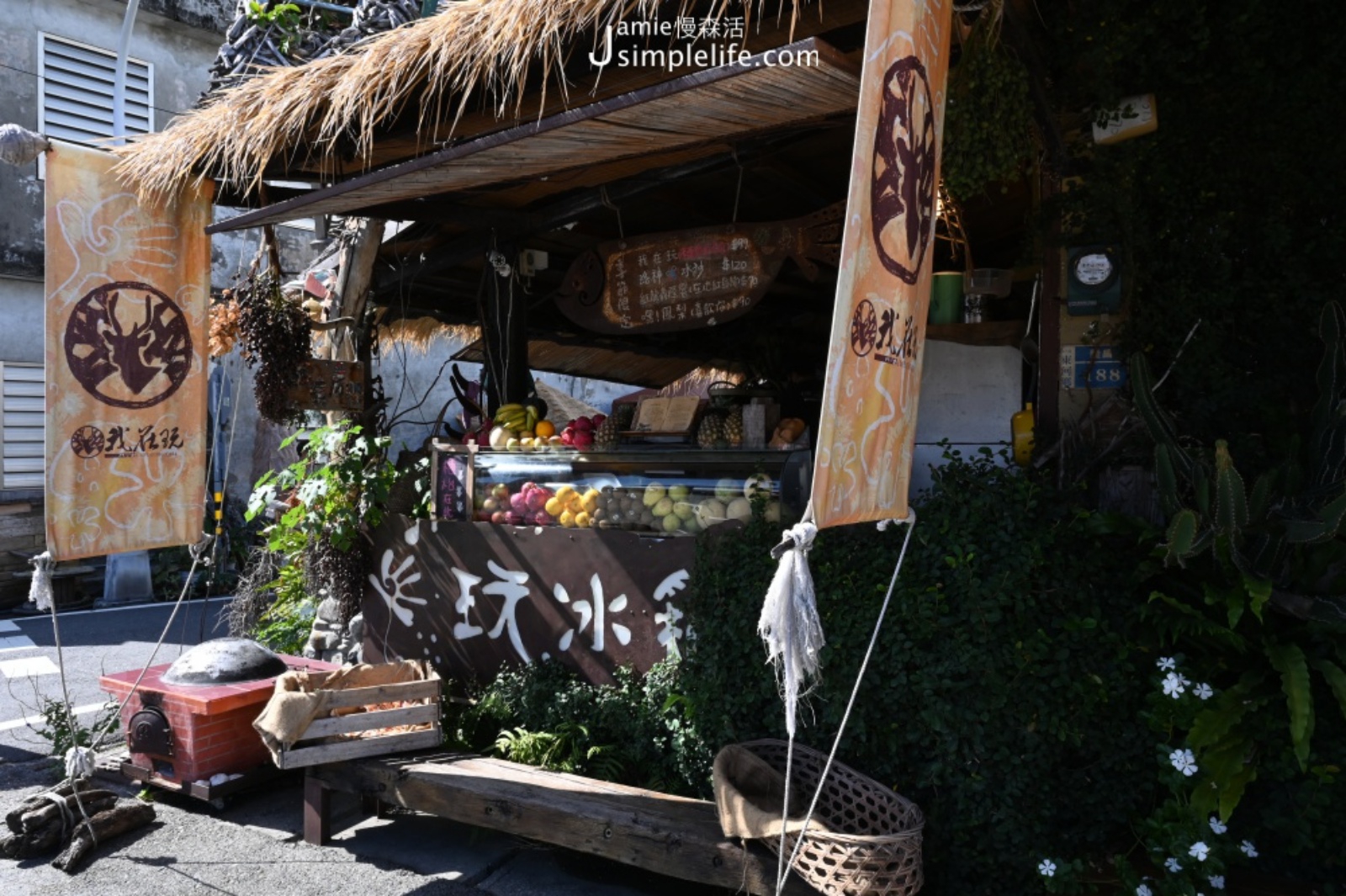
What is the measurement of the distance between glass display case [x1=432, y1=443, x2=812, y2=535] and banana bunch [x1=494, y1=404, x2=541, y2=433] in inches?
9.2

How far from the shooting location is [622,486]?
5602 millimetres

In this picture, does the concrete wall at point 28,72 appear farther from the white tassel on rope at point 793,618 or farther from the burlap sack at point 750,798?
the white tassel on rope at point 793,618

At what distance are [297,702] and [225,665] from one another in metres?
1.01

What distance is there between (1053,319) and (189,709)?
4982 mm

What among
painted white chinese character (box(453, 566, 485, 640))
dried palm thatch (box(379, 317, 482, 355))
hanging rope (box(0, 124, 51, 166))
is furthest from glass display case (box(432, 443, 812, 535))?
dried palm thatch (box(379, 317, 482, 355))

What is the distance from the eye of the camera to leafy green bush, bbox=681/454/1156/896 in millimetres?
3717

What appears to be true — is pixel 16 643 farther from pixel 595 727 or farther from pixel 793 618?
pixel 793 618


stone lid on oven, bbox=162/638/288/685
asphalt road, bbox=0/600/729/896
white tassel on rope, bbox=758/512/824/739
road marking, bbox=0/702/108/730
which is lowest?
A: road marking, bbox=0/702/108/730

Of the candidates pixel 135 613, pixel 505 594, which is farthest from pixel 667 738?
pixel 135 613

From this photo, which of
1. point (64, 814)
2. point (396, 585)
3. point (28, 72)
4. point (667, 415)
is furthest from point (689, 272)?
point (28, 72)

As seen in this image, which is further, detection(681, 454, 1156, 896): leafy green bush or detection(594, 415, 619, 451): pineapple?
detection(594, 415, 619, 451): pineapple

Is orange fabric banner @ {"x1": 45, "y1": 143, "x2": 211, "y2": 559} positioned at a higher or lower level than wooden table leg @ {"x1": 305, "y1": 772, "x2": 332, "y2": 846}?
higher

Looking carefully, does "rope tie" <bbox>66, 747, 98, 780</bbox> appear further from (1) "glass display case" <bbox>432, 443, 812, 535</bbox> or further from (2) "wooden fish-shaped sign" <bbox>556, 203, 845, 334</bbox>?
(2) "wooden fish-shaped sign" <bbox>556, 203, 845, 334</bbox>

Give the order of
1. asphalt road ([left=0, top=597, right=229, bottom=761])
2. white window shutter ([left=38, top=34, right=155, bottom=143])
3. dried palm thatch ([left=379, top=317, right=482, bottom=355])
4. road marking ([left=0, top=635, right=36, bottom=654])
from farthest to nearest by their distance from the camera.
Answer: white window shutter ([left=38, top=34, right=155, bottom=143]) < road marking ([left=0, top=635, right=36, bottom=654]) < dried palm thatch ([left=379, top=317, right=482, bottom=355]) < asphalt road ([left=0, top=597, right=229, bottom=761])
